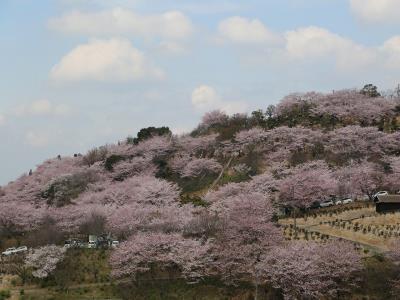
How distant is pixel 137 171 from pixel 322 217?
3096 cm

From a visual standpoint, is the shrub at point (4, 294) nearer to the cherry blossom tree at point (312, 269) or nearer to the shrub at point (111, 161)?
the cherry blossom tree at point (312, 269)

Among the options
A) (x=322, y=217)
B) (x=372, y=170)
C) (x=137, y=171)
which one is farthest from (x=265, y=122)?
(x=322, y=217)

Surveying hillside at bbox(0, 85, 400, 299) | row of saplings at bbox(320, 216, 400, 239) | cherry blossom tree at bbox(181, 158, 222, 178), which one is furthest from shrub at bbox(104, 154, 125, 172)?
row of saplings at bbox(320, 216, 400, 239)

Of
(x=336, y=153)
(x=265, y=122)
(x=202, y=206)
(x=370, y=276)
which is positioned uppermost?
(x=265, y=122)

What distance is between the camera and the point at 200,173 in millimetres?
68312

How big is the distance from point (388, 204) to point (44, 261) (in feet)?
93.6

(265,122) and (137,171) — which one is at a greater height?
(265,122)

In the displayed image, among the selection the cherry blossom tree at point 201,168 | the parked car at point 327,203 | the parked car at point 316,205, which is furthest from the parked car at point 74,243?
the parked car at point 327,203

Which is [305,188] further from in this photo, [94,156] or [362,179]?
[94,156]

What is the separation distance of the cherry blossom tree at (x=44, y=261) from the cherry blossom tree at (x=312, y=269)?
16.4 meters

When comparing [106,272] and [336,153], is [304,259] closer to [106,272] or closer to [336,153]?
[106,272]

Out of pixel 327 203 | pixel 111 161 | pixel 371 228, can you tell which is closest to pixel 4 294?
pixel 371 228

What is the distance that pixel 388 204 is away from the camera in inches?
1836

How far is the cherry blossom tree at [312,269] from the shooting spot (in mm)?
33188
